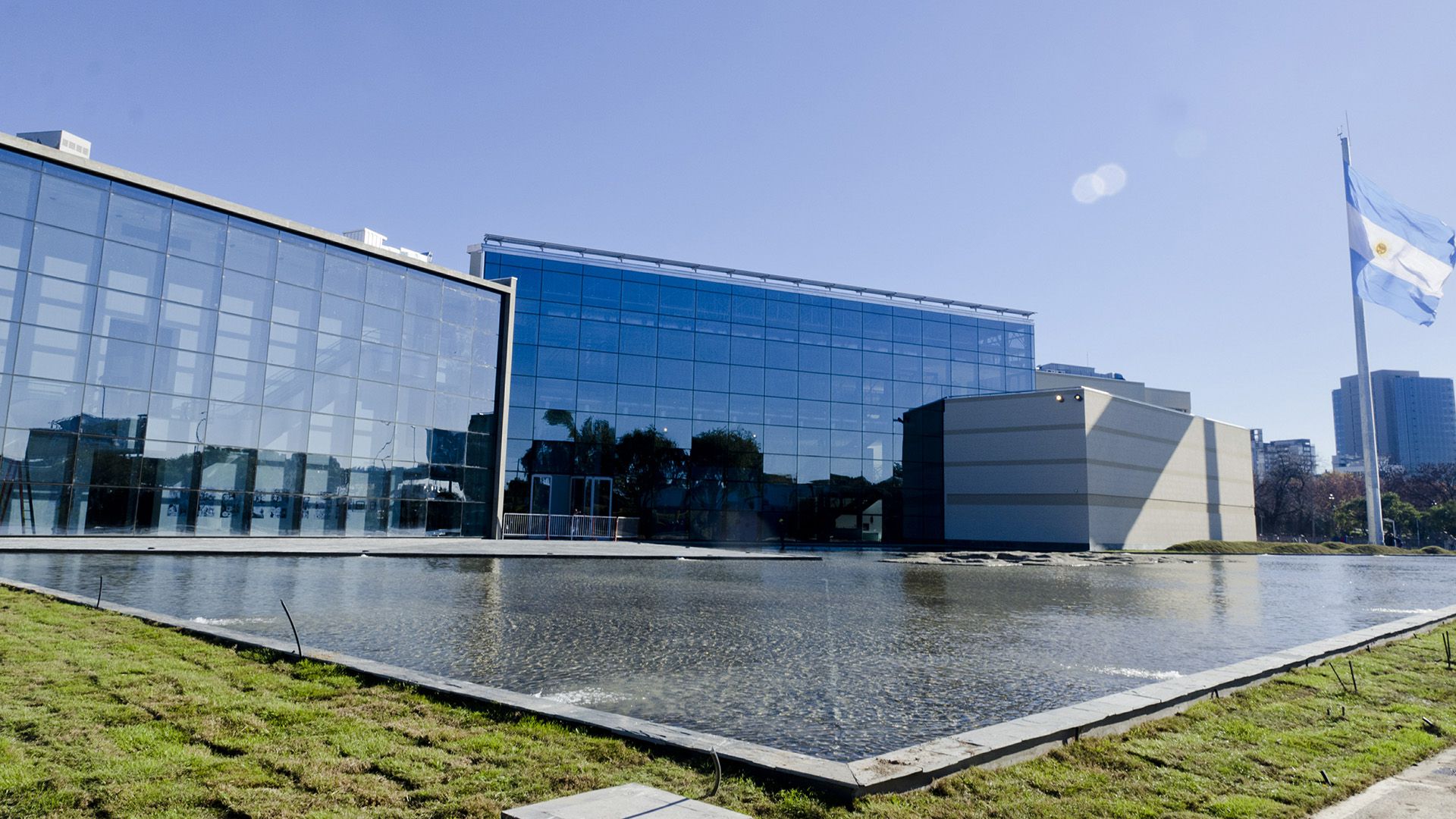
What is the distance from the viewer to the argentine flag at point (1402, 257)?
3894 cm

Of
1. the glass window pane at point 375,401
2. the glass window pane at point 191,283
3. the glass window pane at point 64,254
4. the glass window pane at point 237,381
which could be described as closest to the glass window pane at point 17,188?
the glass window pane at point 64,254

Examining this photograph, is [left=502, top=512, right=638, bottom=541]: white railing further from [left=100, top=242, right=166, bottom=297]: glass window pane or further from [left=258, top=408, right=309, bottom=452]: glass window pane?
[left=100, top=242, right=166, bottom=297]: glass window pane

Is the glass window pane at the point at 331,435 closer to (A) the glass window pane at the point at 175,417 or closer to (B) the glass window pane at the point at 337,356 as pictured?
(B) the glass window pane at the point at 337,356

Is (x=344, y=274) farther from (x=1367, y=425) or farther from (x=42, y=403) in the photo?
(x=1367, y=425)

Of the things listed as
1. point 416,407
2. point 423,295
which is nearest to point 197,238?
point 423,295

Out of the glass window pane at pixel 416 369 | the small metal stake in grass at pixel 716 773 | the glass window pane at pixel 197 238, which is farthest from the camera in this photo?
the glass window pane at pixel 416 369

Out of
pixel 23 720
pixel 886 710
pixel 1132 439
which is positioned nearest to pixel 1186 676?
pixel 886 710

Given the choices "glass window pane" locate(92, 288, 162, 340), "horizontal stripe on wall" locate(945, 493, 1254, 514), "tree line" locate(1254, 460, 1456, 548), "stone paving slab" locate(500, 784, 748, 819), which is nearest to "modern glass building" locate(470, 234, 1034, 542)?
"horizontal stripe on wall" locate(945, 493, 1254, 514)

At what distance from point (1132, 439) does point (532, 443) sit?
32.7 metres

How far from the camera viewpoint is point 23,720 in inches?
210

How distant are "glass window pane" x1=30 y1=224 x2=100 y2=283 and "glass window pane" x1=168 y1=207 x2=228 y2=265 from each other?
2330mm

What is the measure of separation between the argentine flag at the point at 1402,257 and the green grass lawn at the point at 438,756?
41.6 meters

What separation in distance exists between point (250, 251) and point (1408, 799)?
3417 cm

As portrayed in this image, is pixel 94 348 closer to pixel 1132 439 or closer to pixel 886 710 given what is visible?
pixel 886 710
